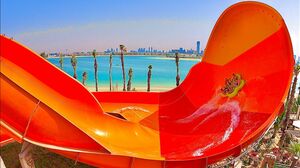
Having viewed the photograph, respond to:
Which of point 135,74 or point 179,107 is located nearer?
point 179,107

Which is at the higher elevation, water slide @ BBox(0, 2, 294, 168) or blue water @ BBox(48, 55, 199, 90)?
water slide @ BBox(0, 2, 294, 168)

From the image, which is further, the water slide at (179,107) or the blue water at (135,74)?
the blue water at (135,74)

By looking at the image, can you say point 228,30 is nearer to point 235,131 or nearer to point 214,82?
point 214,82

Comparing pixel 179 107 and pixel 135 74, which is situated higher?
pixel 179 107

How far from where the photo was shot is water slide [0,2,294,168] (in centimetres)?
310

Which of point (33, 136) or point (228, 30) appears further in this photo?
point (228, 30)

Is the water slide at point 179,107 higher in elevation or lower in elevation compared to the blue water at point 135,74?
higher

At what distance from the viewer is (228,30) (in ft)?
17.7

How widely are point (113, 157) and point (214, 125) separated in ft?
5.23

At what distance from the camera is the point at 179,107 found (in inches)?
211

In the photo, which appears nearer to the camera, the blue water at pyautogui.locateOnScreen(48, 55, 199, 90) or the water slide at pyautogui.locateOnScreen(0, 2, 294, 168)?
the water slide at pyautogui.locateOnScreen(0, 2, 294, 168)

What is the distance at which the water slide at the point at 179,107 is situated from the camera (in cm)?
310

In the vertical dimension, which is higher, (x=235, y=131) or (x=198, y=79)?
(x=198, y=79)

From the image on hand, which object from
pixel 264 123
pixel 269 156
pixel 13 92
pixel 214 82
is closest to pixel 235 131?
pixel 264 123
